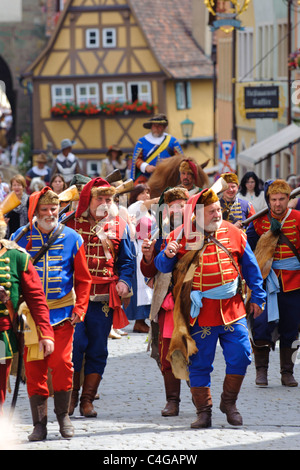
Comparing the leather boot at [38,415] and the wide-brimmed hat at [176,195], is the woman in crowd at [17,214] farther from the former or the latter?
the leather boot at [38,415]

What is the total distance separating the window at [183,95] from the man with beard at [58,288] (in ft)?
125

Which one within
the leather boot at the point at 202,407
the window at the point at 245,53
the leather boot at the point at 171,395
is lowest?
the window at the point at 245,53

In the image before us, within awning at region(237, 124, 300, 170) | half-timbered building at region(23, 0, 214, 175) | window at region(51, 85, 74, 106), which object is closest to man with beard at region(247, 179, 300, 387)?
awning at region(237, 124, 300, 170)

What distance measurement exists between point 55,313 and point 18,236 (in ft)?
2.33

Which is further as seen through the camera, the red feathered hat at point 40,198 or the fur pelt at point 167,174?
the fur pelt at point 167,174

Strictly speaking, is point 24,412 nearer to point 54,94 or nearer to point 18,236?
point 18,236

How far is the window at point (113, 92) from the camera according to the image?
148 ft

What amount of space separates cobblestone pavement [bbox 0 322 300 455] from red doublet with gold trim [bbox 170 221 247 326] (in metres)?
0.78

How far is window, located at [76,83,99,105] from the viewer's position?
149ft

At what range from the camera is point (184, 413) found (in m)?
9.39

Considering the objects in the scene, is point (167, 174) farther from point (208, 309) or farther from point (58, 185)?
point (208, 309)

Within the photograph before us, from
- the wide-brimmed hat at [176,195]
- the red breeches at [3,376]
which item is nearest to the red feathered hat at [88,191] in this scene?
the wide-brimmed hat at [176,195]

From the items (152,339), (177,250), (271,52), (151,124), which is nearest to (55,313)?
(177,250)

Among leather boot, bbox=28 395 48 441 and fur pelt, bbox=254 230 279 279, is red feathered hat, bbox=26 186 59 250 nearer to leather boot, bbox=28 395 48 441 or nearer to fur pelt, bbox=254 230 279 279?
leather boot, bbox=28 395 48 441
